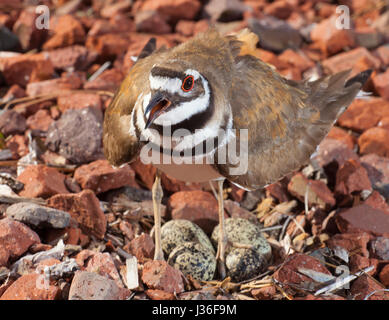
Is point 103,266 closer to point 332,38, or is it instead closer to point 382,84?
point 382,84

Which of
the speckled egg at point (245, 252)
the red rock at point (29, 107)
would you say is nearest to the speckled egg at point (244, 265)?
the speckled egg at point (245, 252)

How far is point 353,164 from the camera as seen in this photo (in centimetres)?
414

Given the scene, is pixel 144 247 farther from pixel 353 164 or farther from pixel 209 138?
pixel 353 164

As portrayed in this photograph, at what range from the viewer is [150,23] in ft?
19.4

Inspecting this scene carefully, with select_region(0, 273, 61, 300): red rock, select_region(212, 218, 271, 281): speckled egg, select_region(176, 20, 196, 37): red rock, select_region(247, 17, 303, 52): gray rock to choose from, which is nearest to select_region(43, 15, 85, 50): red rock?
select_region(176, 20, 196, 37): red rock

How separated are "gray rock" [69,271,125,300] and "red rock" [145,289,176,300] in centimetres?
23

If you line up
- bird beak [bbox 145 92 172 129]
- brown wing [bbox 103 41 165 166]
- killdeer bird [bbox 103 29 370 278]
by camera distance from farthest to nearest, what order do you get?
1. brown wing [bbox 103 41 165 166]
2. killdeer bird [bbox 103 29 370 278]
3. bird beak [bbox 145 92 172 129]

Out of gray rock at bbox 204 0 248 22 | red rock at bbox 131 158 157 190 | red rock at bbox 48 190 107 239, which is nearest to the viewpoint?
red rock at bbox 48 190 107 239

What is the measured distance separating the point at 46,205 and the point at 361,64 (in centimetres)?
366

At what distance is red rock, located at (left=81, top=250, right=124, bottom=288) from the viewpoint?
302cm

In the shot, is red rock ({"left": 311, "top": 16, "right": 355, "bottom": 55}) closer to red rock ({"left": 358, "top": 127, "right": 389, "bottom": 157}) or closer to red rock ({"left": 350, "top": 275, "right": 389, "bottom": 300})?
red rock ({"left": 358, "top": 127, "right": 389, "bottom": 157})

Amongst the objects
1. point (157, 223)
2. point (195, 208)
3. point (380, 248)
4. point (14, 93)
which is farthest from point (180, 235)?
point (14, 93)

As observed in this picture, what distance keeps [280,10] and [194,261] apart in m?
4.28

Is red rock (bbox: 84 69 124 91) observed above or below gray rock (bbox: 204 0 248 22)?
below
